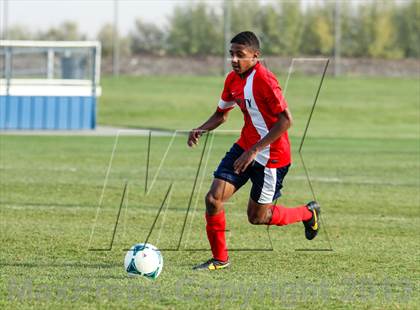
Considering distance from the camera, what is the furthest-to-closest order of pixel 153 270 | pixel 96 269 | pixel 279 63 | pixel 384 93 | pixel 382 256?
pixel 279 63
pixel 384 93
pixel 382 256
pixel 96 269
pixel 153 270

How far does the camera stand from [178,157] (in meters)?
24.0

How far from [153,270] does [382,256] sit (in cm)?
279

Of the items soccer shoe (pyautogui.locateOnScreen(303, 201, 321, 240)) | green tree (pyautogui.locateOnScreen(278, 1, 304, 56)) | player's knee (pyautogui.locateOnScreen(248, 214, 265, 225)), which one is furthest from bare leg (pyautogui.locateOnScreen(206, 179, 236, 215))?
green tree (pyautogui.locateOnScreen(278, 1, 304, 56))

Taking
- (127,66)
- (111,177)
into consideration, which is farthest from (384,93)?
(111,177)

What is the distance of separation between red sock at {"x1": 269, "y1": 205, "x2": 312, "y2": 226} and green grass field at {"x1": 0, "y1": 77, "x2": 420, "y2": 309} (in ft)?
1.26

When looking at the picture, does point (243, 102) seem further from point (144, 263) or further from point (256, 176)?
point (144, 263)

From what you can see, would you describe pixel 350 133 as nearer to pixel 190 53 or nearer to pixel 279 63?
pixel 279 63

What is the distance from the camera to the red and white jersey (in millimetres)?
9383

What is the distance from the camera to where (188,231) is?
1276 cm

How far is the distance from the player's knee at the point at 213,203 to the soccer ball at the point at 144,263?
728 millimetres

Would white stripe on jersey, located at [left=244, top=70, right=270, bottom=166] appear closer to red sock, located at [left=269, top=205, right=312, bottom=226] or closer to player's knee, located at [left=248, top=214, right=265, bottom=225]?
player's knee, located at [left=248, top=214, right=265, bottom=225]

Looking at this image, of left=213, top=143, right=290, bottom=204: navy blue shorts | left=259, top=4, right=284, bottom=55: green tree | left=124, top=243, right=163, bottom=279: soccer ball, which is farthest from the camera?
left=259, top=4, right=284, bottom=55: green tree

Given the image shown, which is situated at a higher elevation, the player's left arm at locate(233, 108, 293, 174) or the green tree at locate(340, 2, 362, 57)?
the player's left arm at locate(233, 108, 293, 174)

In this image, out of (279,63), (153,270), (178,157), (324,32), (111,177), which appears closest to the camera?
(153,270)
